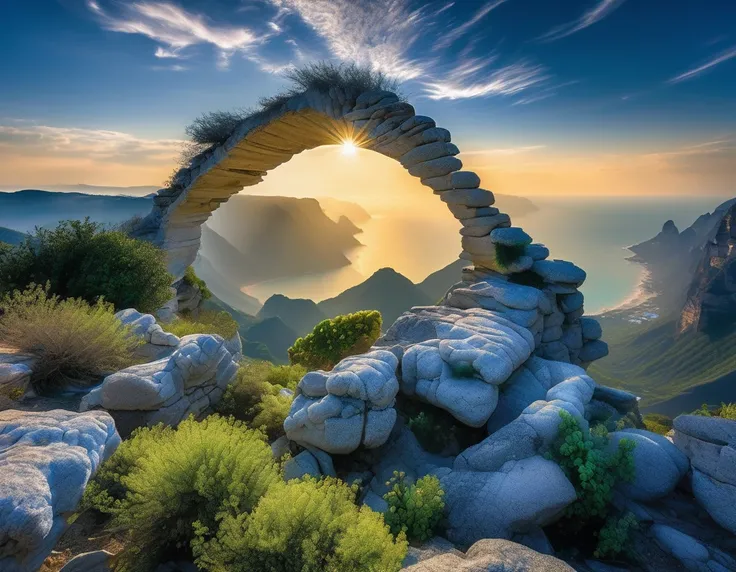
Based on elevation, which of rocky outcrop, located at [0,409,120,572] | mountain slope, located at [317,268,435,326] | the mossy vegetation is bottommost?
the mossy vegetation

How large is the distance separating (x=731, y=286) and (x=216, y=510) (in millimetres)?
112805

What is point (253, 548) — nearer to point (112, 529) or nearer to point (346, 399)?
point (112, 529)

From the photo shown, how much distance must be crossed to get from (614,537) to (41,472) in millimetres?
5866

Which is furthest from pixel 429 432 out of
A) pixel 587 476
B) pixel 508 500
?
pixel 587 476

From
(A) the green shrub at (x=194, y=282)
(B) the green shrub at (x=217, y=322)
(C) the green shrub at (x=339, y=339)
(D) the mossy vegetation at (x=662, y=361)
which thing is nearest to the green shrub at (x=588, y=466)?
(C) the green shrub at (x=339, y=339)

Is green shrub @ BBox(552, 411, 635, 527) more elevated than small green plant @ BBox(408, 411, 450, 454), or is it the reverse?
green shrub @ BBox(552, 411, 635, 527)

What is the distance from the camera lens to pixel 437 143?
10.3m

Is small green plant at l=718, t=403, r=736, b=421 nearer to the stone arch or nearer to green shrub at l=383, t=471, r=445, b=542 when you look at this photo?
the stone arch

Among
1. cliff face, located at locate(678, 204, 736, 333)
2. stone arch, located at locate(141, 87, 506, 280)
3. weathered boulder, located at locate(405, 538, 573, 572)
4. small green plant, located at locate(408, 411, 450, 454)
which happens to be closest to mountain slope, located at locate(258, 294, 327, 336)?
stone arch, located at locate(141, 87, 506, 280)

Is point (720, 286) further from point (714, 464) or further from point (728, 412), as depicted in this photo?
point (714, 464)

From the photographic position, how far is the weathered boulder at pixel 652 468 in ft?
18.3

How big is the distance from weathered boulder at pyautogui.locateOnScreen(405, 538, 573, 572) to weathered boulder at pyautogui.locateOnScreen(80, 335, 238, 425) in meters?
4.44

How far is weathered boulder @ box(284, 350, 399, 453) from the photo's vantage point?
579 cm

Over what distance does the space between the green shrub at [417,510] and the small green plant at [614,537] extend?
187 cm
